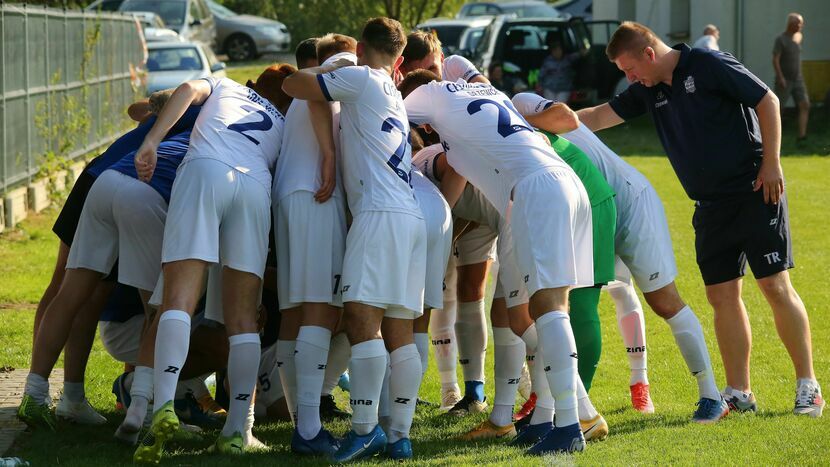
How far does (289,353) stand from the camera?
18.8 ft

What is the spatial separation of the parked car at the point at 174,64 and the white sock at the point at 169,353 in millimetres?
16613

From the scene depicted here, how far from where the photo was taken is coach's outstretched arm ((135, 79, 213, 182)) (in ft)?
18.3

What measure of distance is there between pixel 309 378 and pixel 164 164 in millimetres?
1399

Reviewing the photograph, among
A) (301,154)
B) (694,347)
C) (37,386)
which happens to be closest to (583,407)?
(694,347)

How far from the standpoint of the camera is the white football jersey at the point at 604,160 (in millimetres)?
6262

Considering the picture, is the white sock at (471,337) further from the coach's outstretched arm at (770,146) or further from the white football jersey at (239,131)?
the coach's outstretched arm at (770,146)

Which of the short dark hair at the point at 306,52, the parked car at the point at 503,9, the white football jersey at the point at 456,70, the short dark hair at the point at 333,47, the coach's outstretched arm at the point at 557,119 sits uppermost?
the short dark hair at the point at 333,47

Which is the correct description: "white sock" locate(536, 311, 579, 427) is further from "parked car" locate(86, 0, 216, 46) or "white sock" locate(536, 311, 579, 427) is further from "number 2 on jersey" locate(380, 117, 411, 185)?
"parked car" locate(86, 0, 216, 46)

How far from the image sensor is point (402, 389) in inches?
213

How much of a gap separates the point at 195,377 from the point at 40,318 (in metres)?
0.91

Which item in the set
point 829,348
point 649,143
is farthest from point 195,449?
point 649,143

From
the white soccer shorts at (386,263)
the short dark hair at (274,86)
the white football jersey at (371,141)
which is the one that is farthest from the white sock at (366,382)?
the short dark hair at (274,86)

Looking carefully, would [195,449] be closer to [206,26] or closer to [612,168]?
[612,168]

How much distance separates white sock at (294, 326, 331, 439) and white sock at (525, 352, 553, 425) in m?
1.07
